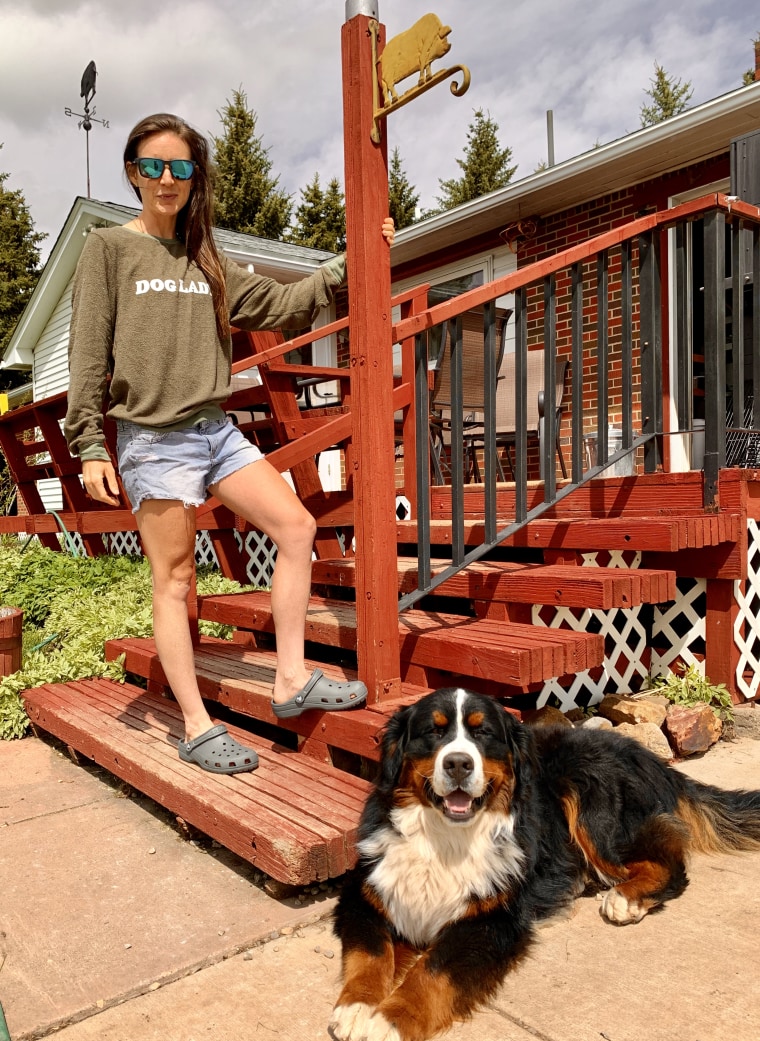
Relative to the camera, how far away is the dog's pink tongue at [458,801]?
1871 millimetres

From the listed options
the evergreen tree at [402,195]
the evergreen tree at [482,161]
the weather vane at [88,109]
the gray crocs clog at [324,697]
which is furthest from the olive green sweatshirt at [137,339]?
the evergreen tree at [482,161]

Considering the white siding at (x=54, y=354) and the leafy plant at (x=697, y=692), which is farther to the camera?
the white siding at (x=54, y=354)

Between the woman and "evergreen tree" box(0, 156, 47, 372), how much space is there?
25.8 m

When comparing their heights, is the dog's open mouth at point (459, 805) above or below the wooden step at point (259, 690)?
above

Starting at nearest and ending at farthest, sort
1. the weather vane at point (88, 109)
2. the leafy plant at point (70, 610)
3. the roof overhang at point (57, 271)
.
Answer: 1. the leafy plant at point (70, 610)
2. the roof overhang at point (57, 271)
3. the weather vane at point (88, 109)

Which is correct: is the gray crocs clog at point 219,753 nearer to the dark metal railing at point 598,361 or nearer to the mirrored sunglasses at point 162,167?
the dark metal railing at point 598,361

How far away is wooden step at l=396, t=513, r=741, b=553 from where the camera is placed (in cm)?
339

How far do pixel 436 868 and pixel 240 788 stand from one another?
0.91 meters

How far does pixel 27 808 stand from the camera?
3074mm

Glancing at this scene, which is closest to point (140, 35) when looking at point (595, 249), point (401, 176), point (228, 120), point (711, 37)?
point (228, 120)

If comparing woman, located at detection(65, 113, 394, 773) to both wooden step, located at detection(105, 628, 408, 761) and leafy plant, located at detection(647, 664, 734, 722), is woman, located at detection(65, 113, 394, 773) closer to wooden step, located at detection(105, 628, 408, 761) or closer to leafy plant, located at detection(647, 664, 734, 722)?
wooden step, located at detection(105, 628, 408, 761)

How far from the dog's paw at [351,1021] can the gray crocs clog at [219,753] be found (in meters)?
1.18

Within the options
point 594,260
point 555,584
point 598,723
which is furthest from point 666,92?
point 598,723

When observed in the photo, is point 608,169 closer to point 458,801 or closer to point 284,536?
point 284,536
